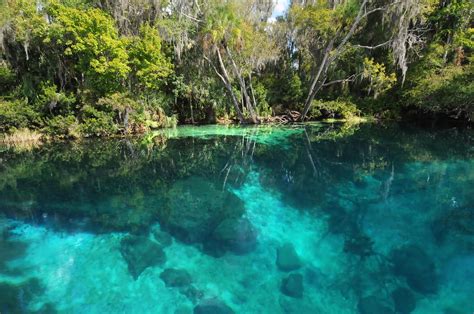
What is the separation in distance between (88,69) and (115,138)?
4.33 meters

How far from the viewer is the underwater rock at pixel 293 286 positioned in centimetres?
444

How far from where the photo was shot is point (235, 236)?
6.22 metres

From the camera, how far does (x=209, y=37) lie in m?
19.4

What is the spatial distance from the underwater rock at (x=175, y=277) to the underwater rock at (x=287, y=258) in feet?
5.12

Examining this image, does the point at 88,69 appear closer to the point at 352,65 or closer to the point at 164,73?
the point at 164,73

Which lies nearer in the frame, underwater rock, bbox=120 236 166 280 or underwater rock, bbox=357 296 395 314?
underwater rock, bbox=357 296 395 314

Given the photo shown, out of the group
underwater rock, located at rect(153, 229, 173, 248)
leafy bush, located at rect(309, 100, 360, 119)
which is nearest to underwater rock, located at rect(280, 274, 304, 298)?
underwater rock, located at rect(153, 229, 173, 248)

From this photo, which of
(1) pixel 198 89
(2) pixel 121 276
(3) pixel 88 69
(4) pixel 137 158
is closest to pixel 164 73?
(1) pixel 198 89

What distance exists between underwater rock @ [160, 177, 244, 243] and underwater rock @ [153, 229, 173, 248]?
0.16 m

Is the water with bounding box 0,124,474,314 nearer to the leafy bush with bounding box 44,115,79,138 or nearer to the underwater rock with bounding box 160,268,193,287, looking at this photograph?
the underwater rock with bounding box 160,268,193,287

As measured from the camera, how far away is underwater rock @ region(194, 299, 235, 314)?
4105 mm

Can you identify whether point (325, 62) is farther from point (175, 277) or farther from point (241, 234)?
point (175, 277)

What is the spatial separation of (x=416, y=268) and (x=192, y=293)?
3596 mm

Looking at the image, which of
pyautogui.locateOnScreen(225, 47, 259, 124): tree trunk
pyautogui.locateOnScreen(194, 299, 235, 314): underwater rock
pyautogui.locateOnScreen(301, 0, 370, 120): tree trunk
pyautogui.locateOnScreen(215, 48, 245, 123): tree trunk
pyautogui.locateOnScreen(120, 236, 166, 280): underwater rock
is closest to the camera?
pyautogui.locateOnScreen(194, 299, 235, 314): underwater rock
